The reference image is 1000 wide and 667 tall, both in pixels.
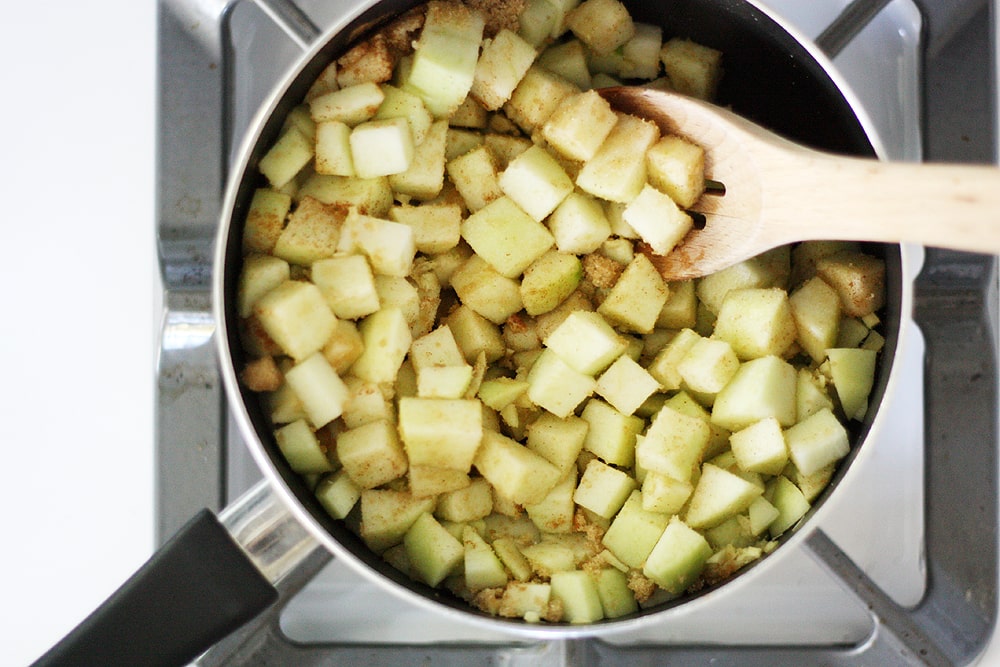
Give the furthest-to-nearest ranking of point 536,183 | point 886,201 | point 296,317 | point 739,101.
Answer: point 739,101, point 536,183, point 296,317, point 886,201

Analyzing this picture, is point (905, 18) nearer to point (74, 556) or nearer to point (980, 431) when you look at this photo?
point (980, 431)

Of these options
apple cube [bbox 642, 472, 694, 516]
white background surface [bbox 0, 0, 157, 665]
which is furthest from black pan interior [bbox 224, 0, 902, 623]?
white background surface [bbox 0, 0, 157, 665]

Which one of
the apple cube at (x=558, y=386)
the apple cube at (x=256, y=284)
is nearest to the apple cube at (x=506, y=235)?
the apple cube at (x=558, y=386)

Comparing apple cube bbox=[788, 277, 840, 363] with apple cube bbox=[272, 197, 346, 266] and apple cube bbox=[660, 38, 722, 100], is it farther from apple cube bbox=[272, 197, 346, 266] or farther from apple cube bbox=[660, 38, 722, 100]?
apple cube bbox=[272, 197, 346, 266]

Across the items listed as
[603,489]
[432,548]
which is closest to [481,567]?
[432,548]

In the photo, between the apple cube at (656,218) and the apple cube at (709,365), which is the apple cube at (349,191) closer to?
the apple cube at (656,218)

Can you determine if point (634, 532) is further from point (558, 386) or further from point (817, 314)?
point (817, 314)

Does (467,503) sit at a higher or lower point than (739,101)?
lower
